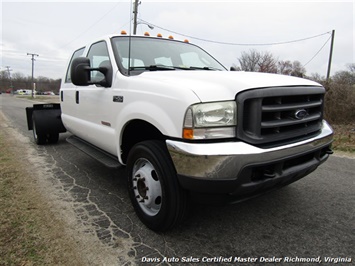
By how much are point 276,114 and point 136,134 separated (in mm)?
1503

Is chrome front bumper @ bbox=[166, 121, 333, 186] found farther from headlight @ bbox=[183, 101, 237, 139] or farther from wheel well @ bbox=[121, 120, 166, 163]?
wheel well @ bbox=[121, 120, 166, 163]

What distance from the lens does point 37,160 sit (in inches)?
201

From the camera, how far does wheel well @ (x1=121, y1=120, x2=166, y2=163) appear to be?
9.08 ft

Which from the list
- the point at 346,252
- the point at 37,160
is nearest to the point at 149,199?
the point at 346,252

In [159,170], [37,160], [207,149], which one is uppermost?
[207,149]

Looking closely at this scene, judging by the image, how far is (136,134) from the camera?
3.03 m

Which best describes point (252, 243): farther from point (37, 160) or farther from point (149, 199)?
point (37, 160)

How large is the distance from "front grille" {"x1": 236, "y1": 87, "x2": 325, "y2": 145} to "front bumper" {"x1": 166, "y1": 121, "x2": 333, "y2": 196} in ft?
0.39

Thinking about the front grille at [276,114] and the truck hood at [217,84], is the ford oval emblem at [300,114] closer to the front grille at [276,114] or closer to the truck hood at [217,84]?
the front grille at [276,114]

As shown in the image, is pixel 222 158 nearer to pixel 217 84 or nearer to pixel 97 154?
pixel 217 84

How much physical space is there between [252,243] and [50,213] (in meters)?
2.11

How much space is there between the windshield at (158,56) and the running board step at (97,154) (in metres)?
1.09

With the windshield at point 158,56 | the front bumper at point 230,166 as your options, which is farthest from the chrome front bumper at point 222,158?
the windshield at point 158,56

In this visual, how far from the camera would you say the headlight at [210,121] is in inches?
81.2
